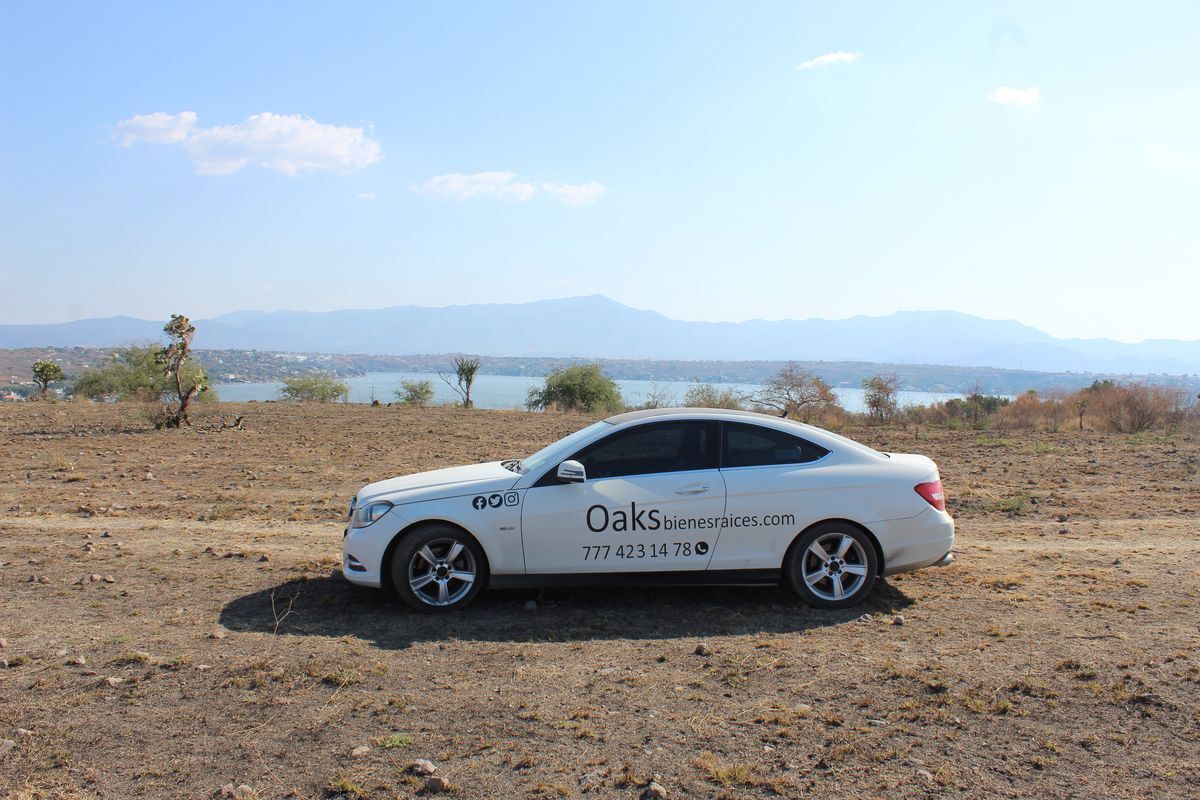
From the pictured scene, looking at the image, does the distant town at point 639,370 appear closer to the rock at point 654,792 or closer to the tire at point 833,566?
the tire at point 833,566

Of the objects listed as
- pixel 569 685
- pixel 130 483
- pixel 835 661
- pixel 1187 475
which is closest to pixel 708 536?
pixel 835 661

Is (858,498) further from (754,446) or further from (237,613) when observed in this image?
(237,613)

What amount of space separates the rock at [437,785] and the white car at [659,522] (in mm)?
2715

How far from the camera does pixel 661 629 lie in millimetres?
6211

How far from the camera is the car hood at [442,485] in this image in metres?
6.61

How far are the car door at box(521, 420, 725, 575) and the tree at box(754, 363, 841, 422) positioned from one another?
20.5m

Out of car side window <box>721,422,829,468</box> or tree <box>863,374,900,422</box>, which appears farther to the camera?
tree <box>863,374,900,422</box>

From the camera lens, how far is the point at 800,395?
29.2 meters

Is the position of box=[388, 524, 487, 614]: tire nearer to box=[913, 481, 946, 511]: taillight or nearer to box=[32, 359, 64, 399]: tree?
box=[913, 481, 946, 511]: taillight

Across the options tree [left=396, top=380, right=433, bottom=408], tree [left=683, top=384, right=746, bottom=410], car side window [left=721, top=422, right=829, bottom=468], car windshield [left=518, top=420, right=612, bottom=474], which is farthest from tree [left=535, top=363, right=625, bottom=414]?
car side window [left=721, top=422, right=829, bottom=468]

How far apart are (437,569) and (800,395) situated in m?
24.1

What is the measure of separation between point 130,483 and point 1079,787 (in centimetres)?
1267

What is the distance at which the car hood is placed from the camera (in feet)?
21.7

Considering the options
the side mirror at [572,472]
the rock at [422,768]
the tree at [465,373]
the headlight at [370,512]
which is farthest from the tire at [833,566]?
the tree at [465,373]
